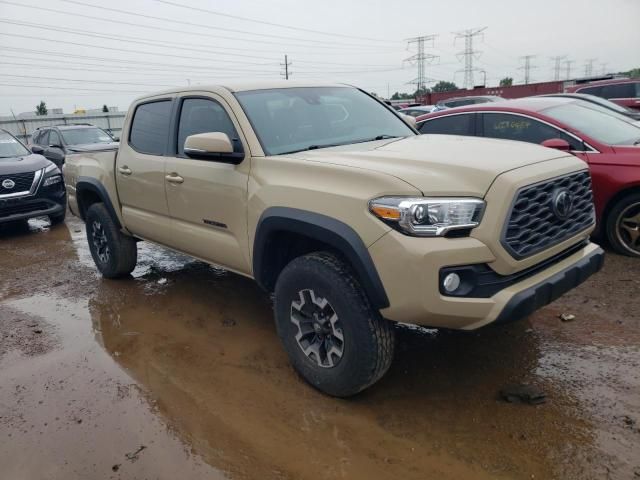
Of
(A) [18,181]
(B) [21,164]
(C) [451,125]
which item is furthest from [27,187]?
(C) [451,125]

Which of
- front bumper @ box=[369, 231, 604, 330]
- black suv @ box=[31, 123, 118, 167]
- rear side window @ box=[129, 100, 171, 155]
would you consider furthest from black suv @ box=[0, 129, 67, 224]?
front bumper @ box=[369, 231, 604, 330]

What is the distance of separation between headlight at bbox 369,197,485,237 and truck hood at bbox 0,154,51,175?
24.9 ft

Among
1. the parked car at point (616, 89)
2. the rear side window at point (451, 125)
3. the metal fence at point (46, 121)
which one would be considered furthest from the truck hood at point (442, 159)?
the metal fence at point (46, 121)

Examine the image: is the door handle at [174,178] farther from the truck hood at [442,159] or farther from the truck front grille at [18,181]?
the truck front grille at [18,181]

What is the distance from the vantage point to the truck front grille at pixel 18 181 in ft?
26.2

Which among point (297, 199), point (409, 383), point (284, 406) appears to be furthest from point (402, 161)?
point (284, 406)

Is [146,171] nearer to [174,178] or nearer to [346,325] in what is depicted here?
[174,178]

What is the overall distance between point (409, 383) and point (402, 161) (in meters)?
1.41

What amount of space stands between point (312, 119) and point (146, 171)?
166 centimetres

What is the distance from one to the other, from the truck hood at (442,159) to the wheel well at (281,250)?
20.1 inches

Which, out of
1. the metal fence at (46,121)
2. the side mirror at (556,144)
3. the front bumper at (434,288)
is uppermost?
the metal fence at (46,121)

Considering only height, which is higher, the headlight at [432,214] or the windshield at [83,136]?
the windshield at [83,136]

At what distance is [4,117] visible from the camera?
36.5 metres

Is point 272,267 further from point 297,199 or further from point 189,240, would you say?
point 189,240
